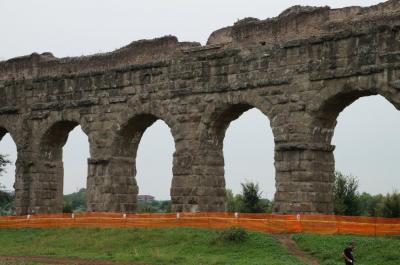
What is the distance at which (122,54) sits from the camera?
87.8 ft

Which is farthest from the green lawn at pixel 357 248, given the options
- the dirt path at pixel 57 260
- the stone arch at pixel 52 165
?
the stone arch at pixel 52 165

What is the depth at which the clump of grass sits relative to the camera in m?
19.5

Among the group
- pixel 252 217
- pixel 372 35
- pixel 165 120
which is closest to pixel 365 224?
pixel 252 217

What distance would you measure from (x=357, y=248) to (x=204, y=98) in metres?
8.19

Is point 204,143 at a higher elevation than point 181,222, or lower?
higher

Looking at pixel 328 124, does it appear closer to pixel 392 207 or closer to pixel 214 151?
pixel 214 151

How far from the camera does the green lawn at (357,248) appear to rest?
669 inches

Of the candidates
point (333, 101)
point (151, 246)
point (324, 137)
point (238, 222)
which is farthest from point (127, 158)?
point (333, 101)

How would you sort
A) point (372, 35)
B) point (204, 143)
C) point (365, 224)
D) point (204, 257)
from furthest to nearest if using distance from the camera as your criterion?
point (204, 143), point (372, 35), point (365, 224), point (204, 257)

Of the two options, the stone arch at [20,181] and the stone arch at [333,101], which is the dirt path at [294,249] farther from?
the stone arch at [20,181]

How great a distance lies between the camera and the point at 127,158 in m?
26.7

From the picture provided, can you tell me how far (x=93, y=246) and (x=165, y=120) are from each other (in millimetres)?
5543

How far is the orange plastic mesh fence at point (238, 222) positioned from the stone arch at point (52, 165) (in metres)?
2.07

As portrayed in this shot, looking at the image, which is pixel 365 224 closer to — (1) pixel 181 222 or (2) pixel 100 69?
(1) pixel 181 222
